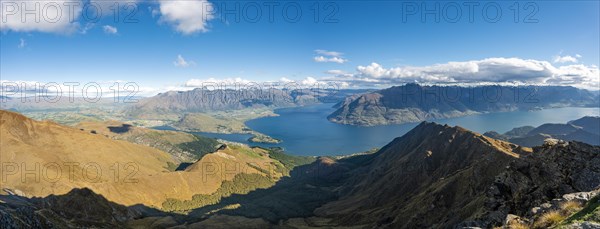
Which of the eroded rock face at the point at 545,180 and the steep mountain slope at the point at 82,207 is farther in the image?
the steep mountain slope at the point at 82,207

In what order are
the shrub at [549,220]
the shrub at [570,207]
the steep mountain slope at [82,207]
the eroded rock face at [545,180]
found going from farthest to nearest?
the steep mountain slope at [82,207] < the eroded rock face at [545,180] < the shrub at [570,207] < the shrub at [549,220]

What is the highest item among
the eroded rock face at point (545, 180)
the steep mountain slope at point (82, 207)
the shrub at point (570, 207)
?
the shrub at point (570, 207)

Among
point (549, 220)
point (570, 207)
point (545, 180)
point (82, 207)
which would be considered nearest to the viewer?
point (549, 220)

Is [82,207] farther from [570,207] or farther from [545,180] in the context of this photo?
[570,207]

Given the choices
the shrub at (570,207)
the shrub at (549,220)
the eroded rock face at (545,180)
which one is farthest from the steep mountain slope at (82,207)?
the shrub at (570,207)

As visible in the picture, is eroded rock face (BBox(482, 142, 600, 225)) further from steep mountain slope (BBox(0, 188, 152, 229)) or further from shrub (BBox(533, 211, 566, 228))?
steep mountain slope (BBox(0, 188, 152, 229))

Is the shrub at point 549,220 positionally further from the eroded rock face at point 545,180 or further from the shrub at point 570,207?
the eroded rock face at point 545,180

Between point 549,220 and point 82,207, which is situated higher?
point 549,220

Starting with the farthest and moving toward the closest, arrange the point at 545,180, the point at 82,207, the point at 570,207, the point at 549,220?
the point at 82,207
the point at 545,180
the point at 570,207
the point at 549,220

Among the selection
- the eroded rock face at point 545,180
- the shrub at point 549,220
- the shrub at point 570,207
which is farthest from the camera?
the eroded rock face at point 545,180

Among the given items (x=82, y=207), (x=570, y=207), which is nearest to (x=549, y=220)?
(x=570, y=207)

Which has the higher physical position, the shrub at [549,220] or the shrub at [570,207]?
the shrub at [570,207]

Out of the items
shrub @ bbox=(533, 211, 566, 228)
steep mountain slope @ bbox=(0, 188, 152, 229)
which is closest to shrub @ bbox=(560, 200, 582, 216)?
shrub @ bbox=(533, 211, 566, 228)
